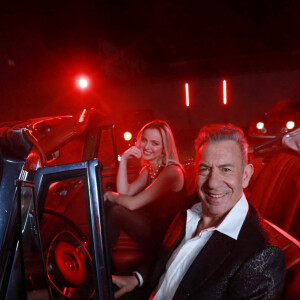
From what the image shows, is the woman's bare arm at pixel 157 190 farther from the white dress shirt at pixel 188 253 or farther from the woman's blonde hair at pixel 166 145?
the white dress shirt at pixel 188 253

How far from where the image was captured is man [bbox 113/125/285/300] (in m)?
1.13

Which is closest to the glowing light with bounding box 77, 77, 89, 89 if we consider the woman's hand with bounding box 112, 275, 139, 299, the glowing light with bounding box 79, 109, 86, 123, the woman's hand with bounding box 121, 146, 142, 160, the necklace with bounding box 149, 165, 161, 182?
the woman's hand with bounding box 121, 146, 142, 160

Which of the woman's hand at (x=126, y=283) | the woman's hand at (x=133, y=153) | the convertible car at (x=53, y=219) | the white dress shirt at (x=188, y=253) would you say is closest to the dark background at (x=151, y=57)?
the woman's hand at (x=133, y=153)

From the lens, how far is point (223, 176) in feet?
5.11

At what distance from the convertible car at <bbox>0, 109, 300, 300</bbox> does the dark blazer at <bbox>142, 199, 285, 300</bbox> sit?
0.37 feet

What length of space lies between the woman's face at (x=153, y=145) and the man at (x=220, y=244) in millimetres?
1232

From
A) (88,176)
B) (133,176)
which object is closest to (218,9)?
(133,176)

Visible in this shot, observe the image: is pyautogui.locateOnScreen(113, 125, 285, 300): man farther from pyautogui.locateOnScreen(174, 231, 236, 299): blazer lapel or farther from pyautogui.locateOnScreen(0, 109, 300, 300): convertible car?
pyautogui.locateOnScreen(0, 109, 300, 300): convertible car

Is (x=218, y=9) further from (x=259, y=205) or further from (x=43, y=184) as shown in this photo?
(x=43, y=184)

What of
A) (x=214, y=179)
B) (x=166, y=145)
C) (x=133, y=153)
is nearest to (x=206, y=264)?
(x=214, y=179)

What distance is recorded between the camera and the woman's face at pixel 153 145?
299 centimetres

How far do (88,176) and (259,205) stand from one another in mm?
1578

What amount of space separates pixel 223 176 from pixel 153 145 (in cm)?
150

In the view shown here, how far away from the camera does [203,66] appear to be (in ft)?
52.9
